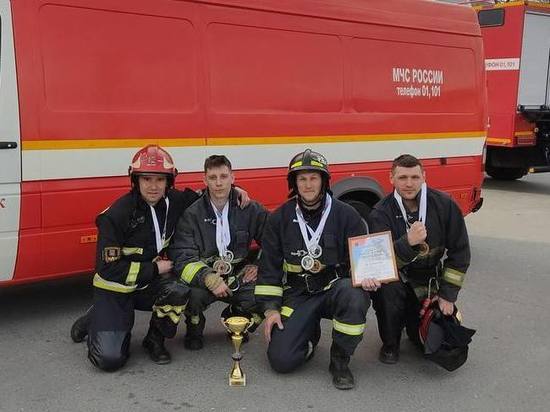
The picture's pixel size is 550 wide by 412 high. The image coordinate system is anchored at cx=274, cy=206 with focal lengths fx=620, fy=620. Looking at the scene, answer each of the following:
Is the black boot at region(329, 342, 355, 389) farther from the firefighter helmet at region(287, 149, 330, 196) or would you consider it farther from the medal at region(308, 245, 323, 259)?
the firefighter helmet at region(287, 149, 330, 196)

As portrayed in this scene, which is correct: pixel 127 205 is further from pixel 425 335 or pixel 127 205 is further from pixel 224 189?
pixel 425 335

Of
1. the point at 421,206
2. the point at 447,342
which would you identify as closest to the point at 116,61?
the point at 421,206

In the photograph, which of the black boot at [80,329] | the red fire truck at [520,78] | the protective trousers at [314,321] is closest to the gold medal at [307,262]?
the protective trousers at [314,321]

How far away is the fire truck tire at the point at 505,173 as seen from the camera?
497 inches

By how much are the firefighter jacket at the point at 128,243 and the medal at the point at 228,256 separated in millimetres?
364

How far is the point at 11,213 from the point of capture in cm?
383

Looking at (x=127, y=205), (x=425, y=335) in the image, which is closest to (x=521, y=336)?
(x=425, y=335)

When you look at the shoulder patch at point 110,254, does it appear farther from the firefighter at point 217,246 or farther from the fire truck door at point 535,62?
the fire truck door at point 535,62

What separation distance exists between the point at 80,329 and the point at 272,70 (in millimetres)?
2358

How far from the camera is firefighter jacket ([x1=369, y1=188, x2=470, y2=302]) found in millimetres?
3598

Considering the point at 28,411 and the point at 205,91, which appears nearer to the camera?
the point at 28,411

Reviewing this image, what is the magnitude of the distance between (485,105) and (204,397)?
4.54m

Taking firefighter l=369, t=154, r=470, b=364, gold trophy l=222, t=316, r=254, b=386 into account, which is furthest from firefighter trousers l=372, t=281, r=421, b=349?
gold trophy l=222, t=316, r=254, b=386

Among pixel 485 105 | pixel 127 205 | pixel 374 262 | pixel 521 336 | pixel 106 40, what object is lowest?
pixel 521 336
